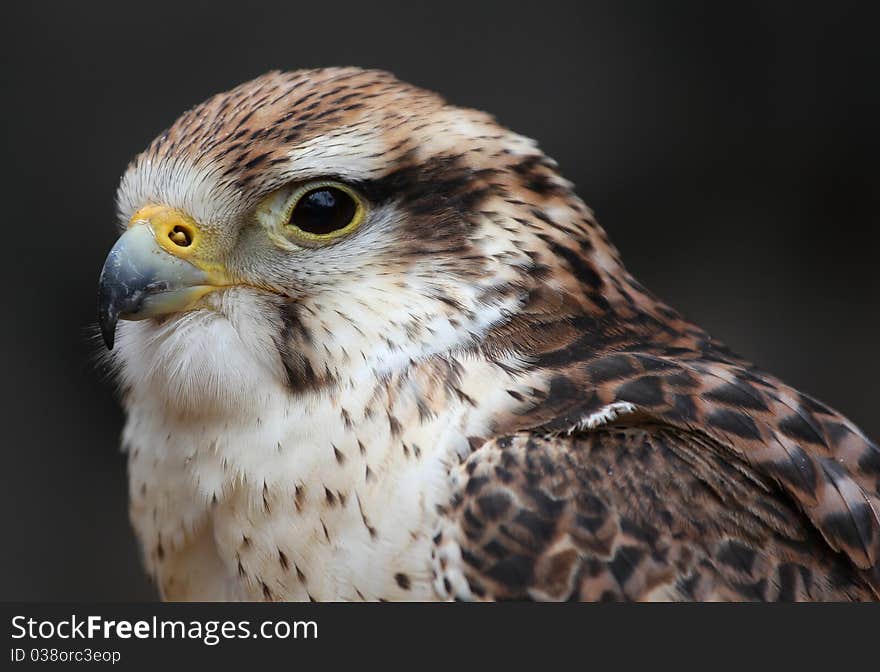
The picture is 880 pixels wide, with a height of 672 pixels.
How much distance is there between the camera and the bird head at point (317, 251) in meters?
2.21

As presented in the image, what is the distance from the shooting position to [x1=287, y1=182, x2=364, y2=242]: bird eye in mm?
2271

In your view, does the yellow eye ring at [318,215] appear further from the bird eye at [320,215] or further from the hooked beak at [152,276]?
the hooked beak at [152,276]

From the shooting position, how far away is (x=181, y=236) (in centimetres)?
231

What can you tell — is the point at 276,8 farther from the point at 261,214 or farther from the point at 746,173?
the point at 261,214

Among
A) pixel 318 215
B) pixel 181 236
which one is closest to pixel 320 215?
pixel 318 215

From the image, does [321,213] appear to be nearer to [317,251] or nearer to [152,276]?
[317,251]

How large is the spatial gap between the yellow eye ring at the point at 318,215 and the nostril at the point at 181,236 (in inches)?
7.9

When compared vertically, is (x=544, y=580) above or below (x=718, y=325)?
above

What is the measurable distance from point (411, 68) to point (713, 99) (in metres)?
1.47

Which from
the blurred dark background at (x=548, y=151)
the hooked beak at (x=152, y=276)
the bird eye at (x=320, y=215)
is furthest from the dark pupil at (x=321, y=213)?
the blurred dark background at (x=548, y=151)

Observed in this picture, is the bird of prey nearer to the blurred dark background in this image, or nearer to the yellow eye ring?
the yellow eye ring

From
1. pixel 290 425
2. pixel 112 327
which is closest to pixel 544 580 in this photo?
pixel 290 425

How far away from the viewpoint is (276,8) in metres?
5.06

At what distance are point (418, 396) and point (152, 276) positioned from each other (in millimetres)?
590
